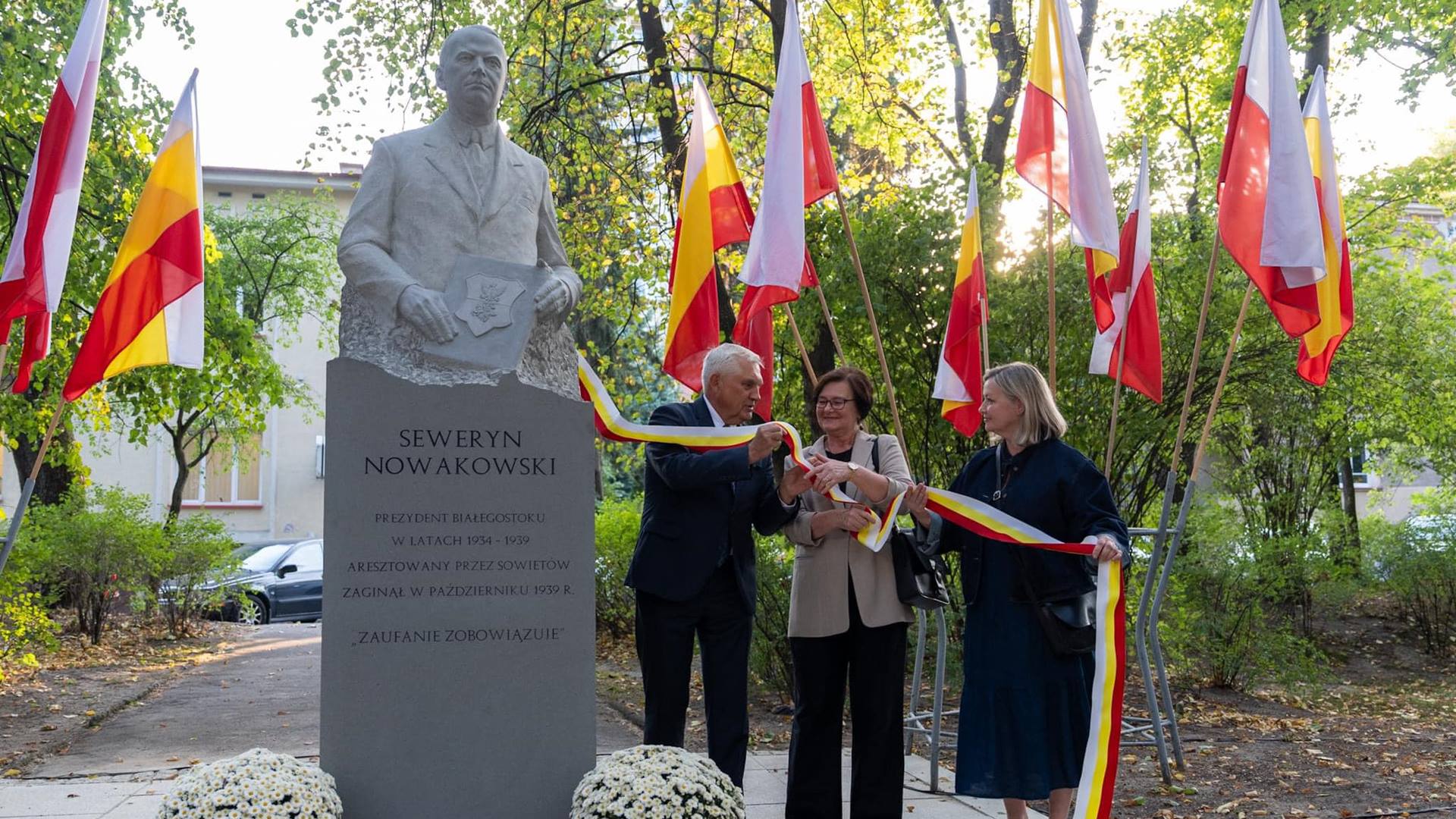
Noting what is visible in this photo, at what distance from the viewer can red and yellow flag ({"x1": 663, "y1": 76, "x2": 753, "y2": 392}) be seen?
18.9ft

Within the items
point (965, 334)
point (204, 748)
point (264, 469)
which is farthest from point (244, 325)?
point (264, 469)

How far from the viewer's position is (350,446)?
13.1 ft

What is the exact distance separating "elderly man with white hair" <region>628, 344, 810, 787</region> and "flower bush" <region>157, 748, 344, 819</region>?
1.12 meters

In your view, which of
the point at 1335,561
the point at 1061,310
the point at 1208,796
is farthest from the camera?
the point at 1335,561

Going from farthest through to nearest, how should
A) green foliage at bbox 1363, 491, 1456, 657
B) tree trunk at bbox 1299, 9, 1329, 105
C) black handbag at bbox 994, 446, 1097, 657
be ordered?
tree trunk at bbox 1299, 9, 1329, 105 < green foliage at bbox 1363, 491, 1456, 657 < black handbag at bbox 994, 446, 1097, 657

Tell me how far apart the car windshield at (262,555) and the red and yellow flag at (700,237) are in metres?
14.4

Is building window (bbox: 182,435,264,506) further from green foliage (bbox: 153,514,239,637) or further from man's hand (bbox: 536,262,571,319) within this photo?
man's hand (bbox: 536,262,571,319)

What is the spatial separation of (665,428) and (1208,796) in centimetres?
345

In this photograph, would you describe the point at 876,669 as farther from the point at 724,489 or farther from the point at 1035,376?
the point at 1035,376

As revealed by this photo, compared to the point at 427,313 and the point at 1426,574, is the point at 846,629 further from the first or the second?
the point at 1426,574

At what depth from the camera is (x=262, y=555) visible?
19156 mm

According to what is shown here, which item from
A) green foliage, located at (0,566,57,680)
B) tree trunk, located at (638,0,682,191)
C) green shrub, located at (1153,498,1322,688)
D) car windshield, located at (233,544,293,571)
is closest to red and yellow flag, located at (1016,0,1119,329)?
green shrub, located at (1153,498,1322,688)

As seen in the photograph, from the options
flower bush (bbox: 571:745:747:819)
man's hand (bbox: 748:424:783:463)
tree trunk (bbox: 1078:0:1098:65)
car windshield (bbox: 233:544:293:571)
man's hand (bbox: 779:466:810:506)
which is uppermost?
tree trunk (bbox: 1078:0:1098:65)

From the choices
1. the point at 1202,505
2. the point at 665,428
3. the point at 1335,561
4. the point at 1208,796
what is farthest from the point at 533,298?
the point at 1335,561
